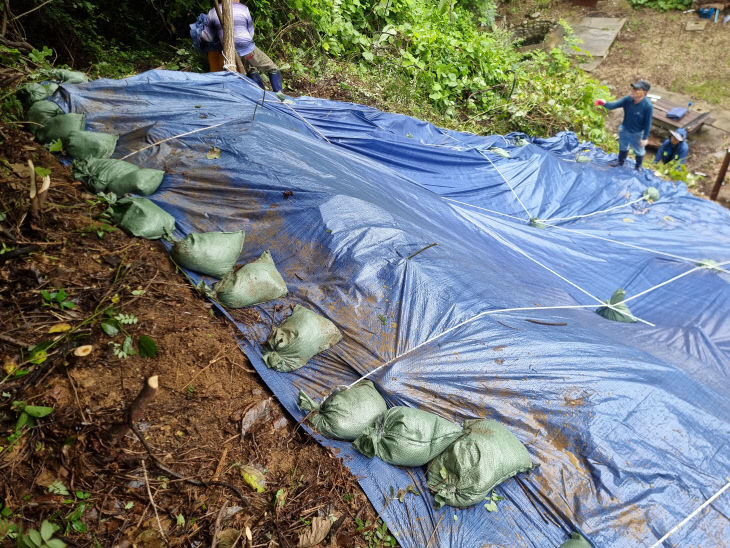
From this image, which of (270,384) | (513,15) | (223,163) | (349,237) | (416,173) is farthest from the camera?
(513,15)

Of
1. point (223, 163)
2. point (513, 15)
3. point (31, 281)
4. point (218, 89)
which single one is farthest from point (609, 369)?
point (513, 15)

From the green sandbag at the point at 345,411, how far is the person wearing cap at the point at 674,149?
23.5ft

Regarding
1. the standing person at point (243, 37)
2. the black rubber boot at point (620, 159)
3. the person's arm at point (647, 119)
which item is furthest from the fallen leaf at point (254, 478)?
the person's arm at point (647, 119)

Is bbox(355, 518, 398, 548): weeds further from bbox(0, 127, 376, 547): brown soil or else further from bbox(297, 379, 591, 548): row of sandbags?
bbox(297, 379, 591, 548): row of sandbags

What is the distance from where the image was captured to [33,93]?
380cm

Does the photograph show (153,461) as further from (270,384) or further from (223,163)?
(223,163)

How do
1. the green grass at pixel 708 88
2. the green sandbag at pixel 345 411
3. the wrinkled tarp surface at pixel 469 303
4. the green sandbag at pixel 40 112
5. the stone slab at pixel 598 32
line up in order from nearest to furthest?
the wrinkled tarp surface at pixel 469 303 < the green sandbag at pixel 345 411 < the green sandbag at pixel 40 112 < the green grass at pixel 708 88 < the stone slab at pixel 598 32

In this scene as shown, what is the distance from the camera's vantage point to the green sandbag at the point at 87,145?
132 inches

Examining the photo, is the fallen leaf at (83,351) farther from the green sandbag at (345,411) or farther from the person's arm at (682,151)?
the person's arm at (682,151)

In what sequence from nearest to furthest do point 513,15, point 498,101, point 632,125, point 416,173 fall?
point 416,173
point 632,125
point 498,101
point 513,15

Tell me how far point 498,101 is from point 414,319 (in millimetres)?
5915

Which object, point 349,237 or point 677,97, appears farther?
point 677,97

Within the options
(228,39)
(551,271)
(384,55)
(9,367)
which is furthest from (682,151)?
(9,367)

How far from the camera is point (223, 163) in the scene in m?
3.24
